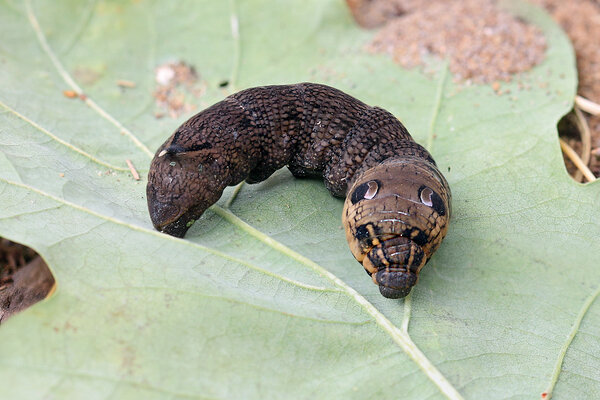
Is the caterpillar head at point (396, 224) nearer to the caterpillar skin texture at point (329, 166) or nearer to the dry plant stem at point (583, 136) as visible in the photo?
the caterpillar skin texture at point (329, 166)

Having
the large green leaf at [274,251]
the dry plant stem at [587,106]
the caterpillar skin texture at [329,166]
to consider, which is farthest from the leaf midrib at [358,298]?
the dry plant stem at [587,106]

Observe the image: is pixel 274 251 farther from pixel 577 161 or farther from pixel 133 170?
pixel 577 161

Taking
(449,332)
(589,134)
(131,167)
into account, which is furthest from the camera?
(589,134)

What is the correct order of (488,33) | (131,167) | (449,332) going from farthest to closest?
(488,33)
(131,167)
(449,332)

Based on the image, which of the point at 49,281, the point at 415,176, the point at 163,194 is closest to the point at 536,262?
the point at 415,176

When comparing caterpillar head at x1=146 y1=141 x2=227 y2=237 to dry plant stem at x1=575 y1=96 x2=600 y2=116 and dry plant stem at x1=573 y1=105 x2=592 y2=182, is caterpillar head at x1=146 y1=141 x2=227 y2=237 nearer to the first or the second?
dry plant stem at x1=573 y1=105 x2=592 y2=182

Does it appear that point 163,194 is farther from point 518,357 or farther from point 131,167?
point 518,357
